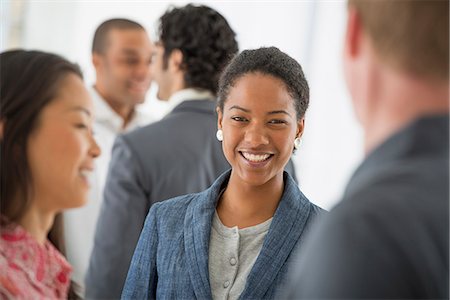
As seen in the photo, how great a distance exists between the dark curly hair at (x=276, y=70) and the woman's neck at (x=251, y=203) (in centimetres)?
9

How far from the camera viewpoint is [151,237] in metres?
0.89

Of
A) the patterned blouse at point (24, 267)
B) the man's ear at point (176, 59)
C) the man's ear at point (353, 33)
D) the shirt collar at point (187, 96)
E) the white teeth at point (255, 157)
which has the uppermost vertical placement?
the man's ear at point (353, 33)

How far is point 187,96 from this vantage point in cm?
119

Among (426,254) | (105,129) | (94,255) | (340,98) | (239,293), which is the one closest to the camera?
(426,254)

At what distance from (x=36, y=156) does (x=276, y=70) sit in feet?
1.00

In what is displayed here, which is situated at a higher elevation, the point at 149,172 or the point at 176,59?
the point at 176,59

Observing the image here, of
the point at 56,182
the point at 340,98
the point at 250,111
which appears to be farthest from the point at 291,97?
the point at 340,98

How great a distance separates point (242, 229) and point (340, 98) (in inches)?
61.1

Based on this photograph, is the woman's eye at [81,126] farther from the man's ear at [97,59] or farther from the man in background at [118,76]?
the man's ear at [97,59]

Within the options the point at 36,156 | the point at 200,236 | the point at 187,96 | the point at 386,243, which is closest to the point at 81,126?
the point at 36,156

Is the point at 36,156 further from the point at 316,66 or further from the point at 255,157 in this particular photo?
the point at 316,66

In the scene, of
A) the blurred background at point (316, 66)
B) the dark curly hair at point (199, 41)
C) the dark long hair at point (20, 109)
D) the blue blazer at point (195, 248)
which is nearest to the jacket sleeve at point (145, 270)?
the blue blazer at point (195, 248)

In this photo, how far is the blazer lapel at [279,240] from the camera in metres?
0.83

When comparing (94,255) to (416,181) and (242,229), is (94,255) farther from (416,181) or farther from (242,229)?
(416,181)
